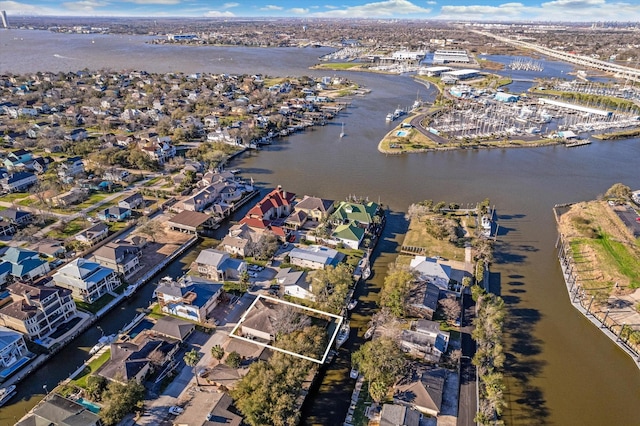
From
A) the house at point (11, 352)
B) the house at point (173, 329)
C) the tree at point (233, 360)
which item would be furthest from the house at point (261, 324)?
the house at point (11, 352)

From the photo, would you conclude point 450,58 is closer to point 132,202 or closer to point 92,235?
point 132,202

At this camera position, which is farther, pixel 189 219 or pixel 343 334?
pixel 189 219

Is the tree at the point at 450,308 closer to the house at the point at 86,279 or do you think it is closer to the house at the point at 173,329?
the house at the point at 173,329

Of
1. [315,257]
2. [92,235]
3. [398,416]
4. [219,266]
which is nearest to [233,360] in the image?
[398,416]

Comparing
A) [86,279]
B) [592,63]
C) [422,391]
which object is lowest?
[422,391]

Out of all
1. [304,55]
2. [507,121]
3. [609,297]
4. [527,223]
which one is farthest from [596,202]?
[304,55]

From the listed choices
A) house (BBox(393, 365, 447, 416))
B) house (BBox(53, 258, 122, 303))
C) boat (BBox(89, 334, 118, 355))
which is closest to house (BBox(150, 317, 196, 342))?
boat (BBox(89, 334, 118, 355))
